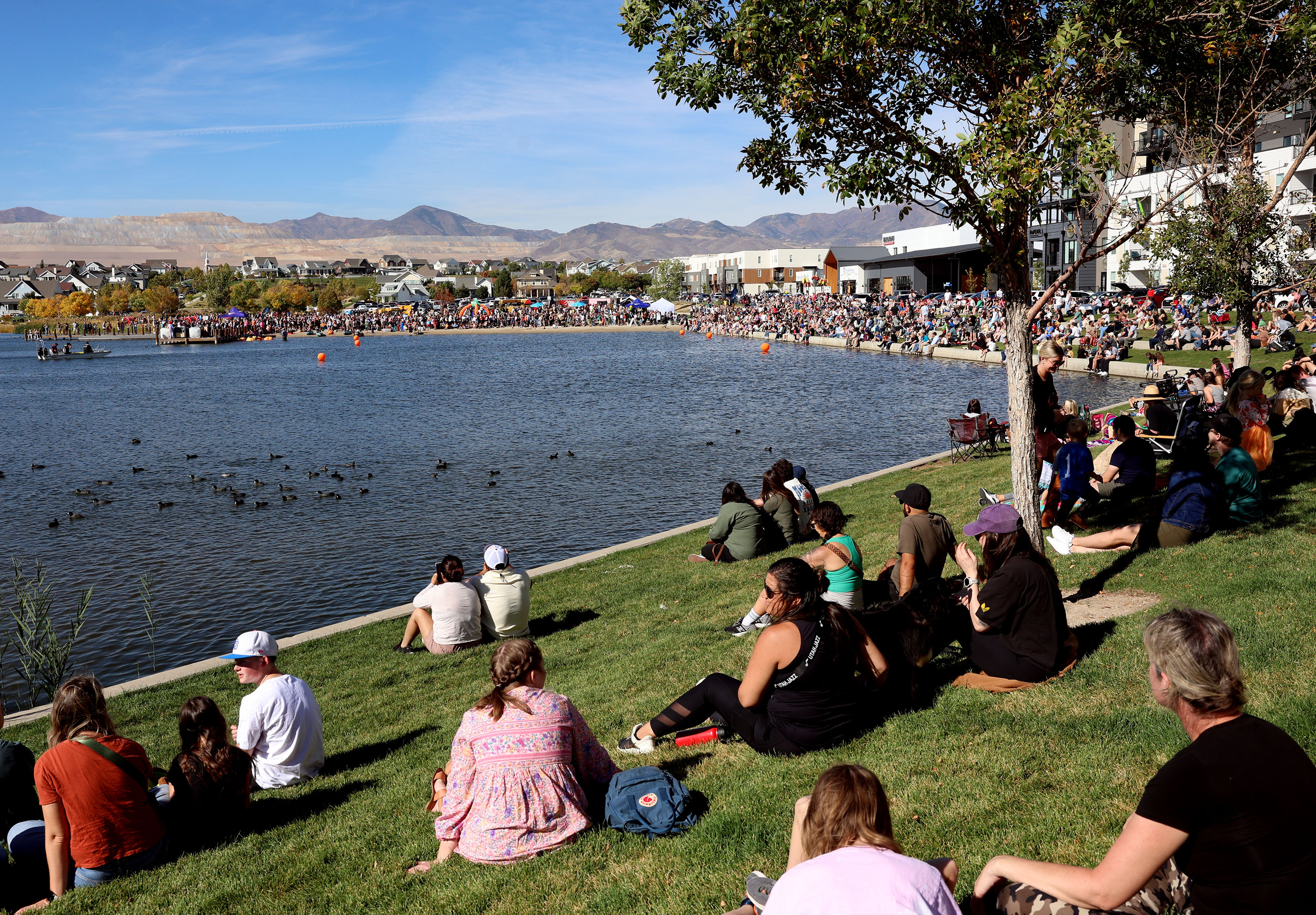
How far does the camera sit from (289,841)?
18.2 feet

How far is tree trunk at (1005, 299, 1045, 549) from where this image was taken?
8.60 meters

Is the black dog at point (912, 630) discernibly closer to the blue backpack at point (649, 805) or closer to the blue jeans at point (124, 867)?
the blue backpack at point (649, 805)

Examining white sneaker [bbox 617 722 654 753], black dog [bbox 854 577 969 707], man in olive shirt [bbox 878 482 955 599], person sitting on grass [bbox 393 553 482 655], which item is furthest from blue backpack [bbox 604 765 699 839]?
person sitting on grass [bbox 393 553 482 655]

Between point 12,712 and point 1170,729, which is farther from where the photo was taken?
point 12,712

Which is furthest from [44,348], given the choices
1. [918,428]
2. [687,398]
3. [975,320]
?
[918,428]

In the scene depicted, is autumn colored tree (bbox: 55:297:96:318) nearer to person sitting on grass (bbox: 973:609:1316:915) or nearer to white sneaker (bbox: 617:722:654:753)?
white sneaker (bbox: 617:722:654:753)

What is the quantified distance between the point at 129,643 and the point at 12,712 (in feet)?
8.27

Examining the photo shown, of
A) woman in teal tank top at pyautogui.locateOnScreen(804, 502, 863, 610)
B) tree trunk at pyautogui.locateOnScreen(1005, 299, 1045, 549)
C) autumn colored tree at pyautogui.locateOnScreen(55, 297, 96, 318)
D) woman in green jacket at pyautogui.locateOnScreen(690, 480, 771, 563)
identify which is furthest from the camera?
autumn colored tree at pyautogui.locateOnScreen(55, 297, 96, 318)

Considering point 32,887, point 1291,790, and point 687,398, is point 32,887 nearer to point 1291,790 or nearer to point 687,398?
point 1291,790

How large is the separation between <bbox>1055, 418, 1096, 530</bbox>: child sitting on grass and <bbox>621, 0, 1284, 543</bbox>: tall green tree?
1.72m

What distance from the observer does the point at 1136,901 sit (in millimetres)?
3350

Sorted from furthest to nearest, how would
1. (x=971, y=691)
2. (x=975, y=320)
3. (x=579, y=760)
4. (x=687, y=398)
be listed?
1. (x=975, y=320)
2. (x=687, y=398)
3. (x=971, y=691)
4. (x=579, y=760)

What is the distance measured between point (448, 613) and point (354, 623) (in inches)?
113

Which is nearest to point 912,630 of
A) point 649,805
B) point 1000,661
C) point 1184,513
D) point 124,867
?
point 1000,661
